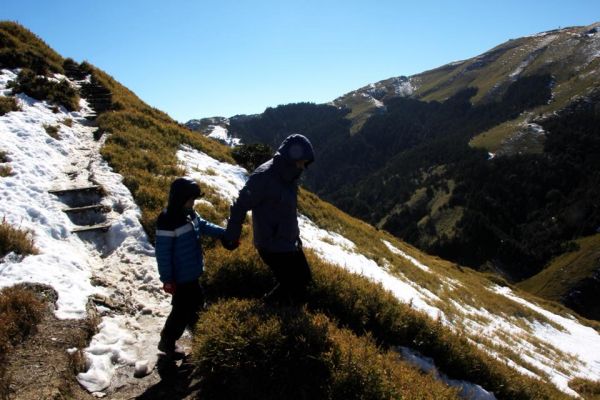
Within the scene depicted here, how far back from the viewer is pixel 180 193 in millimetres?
6543

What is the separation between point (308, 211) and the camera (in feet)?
76.7

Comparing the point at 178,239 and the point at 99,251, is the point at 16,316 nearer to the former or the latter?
the point at 178,239

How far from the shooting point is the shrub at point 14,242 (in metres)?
8.67

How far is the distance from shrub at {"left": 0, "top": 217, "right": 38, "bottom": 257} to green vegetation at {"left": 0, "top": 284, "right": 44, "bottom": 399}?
149 cm

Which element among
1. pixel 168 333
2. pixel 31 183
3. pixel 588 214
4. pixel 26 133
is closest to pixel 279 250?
pixel 168 333

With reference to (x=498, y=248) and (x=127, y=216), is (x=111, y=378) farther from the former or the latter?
(x=498, y=248)

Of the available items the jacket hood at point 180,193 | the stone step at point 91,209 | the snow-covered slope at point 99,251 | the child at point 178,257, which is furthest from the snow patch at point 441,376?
the stone step at point 91,209

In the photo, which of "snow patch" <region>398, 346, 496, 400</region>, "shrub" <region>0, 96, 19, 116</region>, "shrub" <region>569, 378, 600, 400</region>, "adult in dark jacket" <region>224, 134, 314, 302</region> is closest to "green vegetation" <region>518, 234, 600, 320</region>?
"shrub" <region>569, 378, 600, 400</region>

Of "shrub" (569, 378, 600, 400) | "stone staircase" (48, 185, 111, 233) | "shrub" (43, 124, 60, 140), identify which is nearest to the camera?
"stone staircase" (48, 185, 111, 233)

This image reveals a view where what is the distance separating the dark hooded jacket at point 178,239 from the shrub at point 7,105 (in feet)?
45.2

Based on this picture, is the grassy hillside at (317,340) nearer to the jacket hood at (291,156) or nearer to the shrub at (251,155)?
the jacket hood at (291,156)

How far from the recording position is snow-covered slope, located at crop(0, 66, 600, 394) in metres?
7.44

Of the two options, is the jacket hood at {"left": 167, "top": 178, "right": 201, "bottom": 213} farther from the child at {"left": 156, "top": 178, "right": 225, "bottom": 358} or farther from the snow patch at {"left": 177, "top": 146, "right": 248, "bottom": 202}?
the snow patch at {"left": 177, "top": 146, "right": 248, "bottom": 202}

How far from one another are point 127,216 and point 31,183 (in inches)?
121
